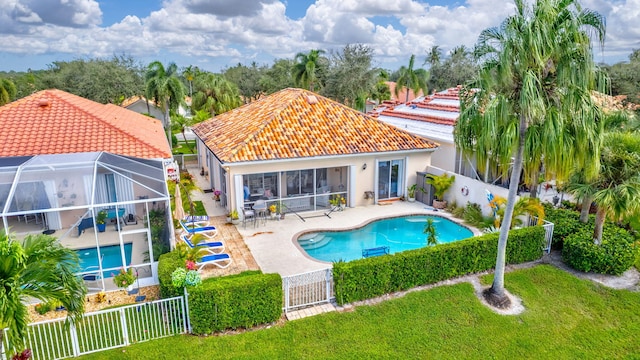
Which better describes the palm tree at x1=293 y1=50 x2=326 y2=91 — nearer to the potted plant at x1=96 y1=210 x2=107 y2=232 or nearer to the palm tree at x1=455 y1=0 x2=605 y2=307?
the potted plant at x1=96 y1=210 x2=107 y2=232

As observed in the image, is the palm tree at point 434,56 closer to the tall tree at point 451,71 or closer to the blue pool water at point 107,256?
the tall tree at point 451,71

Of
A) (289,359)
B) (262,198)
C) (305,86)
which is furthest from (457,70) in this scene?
(289,359)

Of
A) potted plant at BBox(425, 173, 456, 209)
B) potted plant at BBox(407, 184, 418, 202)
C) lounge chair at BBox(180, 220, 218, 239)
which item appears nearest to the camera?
lounge chair at BBox(180, 220, 218, 239)

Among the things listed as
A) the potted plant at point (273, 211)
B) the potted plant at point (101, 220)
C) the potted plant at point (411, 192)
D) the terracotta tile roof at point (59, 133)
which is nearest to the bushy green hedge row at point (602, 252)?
the potted plant at point (411, 192)

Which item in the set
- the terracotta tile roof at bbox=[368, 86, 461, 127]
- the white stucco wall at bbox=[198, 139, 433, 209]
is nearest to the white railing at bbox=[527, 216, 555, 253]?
the white stucco wall at bbox=[198, 139, 433, 209]

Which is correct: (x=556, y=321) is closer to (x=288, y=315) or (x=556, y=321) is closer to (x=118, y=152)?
(x=288, y=315)

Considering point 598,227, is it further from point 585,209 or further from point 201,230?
point 201,230

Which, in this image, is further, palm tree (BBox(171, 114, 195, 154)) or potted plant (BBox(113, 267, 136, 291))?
palm tree (BBox(171, 114, 195, 154))

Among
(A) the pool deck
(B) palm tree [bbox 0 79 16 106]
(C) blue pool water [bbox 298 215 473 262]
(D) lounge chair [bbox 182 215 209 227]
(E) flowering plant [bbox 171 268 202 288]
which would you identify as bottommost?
(C) blue pool water [bbox 298 215 473 262]
